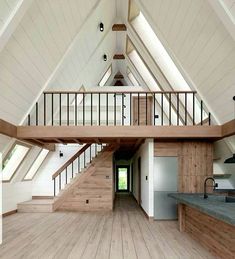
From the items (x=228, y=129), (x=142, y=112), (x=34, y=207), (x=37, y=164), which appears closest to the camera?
(x=228, y=129)

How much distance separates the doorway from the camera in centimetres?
1691

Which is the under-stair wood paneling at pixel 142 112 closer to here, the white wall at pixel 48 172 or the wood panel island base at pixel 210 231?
the white wall at pixel 48 172

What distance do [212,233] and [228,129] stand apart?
2.27m

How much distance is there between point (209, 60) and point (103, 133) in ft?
9.60

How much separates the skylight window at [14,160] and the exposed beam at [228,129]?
498 centimetres

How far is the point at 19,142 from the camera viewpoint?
7.12 metres

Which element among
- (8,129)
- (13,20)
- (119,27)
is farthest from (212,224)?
(119,27)

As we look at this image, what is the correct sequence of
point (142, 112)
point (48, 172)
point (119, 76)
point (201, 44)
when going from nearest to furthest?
point (201, 44) < point (48, 172) < point (142, 112) < point (119, 76)

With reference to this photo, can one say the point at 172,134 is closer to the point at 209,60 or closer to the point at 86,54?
the point at 209,60

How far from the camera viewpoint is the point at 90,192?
8680mm

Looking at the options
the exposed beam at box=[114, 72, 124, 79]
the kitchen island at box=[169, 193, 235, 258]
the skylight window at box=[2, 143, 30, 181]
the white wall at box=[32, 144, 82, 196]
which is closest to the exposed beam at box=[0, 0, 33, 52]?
the kitchen island at box=[169, 193, 235, 258]

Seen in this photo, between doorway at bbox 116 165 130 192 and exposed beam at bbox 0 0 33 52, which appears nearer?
exposed beam at bbox 0 0 33 52

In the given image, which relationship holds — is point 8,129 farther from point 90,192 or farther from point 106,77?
point 106,77

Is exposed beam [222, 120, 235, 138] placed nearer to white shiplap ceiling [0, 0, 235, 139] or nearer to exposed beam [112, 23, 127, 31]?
white shiplap ceiling [0, 0, 235, 139]
